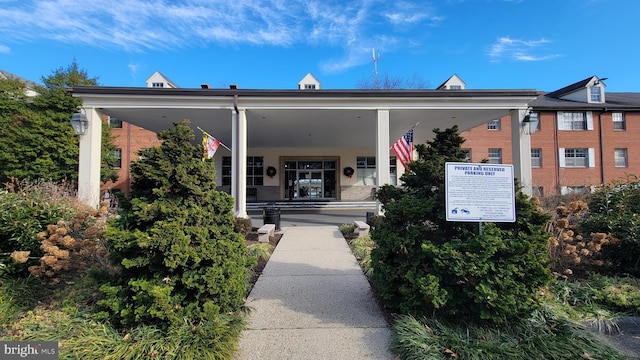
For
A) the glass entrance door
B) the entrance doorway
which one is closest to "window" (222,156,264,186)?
the entrance doorway

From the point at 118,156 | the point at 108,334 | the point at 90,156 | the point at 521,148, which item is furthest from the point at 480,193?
the point at 118,156

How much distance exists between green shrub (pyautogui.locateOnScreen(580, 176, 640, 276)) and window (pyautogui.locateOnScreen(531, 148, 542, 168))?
20.6m

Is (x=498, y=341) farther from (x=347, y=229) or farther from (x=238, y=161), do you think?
(x=238, y=161)

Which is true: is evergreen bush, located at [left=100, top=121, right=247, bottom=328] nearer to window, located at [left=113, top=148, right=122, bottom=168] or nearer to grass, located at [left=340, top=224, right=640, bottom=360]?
grass, located at [left=340, top=224, right=640, bottom=360]

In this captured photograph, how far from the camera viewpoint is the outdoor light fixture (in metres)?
8.85

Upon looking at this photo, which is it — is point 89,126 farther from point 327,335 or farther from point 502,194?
point 502,194

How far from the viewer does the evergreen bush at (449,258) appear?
9.16 feet

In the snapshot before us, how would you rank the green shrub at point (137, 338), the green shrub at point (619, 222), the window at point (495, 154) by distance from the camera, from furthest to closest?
1. the window at point (495, 154)
2. the green shrub at point (619, 222)
3. the green shrub at point (137, 338)

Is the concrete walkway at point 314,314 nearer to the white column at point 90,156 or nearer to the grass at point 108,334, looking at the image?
the grass at point 108,334

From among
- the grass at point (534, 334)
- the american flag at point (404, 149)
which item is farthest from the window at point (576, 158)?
the grass at point (534, 334)

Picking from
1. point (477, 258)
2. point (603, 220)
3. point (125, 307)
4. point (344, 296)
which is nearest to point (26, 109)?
point (125, 307)

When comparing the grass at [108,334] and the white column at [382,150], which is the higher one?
the white column at [382,150]

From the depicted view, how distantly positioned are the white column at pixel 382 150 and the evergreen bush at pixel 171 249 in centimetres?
694

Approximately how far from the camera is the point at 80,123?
8.91 meters
